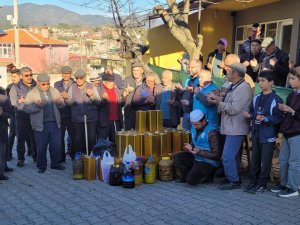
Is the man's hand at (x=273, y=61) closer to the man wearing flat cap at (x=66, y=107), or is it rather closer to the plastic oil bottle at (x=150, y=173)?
the plastic oil bottle at (x=150, y=173)

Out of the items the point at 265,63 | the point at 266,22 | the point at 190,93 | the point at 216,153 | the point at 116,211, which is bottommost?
the point at 116,211

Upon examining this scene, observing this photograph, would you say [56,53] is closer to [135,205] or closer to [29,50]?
[29,50]

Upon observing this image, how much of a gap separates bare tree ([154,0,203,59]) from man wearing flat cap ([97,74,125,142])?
344 cm

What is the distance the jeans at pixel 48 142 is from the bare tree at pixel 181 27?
15.2ft

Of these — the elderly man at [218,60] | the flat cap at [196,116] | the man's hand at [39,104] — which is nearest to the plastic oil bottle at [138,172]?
the flat cap at [196,116]

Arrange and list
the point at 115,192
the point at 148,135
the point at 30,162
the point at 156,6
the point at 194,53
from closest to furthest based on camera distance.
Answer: the point at 115,192 < the point at 148,135 < the point at 30,162 < the point at 194,53 < the point at 156,6

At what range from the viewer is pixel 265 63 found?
626 centimetres

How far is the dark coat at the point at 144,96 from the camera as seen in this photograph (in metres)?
6.74

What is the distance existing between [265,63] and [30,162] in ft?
15.9

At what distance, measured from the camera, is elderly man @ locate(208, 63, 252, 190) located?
5.17 m

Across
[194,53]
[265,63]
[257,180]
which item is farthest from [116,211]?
[194,53]

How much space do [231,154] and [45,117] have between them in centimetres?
332

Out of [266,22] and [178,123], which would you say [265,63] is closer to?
[178,123]

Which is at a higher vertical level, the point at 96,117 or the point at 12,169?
the point at 96,117
